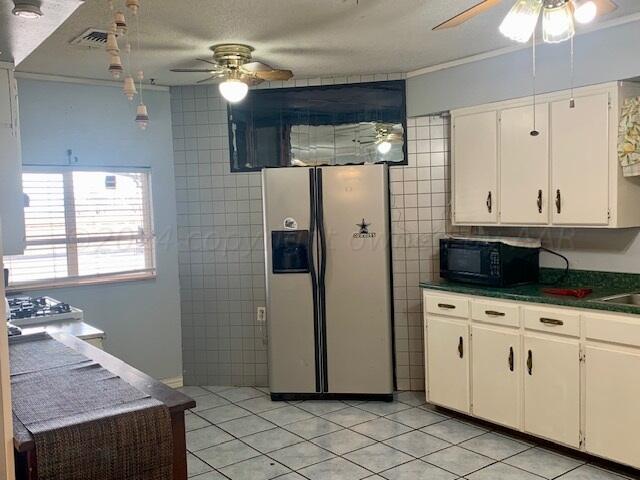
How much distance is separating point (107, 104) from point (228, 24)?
1.67 metres

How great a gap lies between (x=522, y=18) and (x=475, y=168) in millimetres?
1882

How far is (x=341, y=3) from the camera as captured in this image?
2828 millimetres

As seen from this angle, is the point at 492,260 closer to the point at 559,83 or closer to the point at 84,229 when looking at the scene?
the point at 559,83

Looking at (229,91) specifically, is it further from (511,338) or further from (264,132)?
(511,338)

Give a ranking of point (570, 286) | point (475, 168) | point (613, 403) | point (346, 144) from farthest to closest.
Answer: point (346, 144) < point (475, 168) < point (570, 286) < point (613, 403)

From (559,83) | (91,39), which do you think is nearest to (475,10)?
(559,83)

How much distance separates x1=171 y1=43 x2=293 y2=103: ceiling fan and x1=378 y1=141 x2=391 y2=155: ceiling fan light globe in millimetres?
1153

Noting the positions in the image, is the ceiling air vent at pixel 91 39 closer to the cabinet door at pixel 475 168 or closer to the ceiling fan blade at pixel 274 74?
the ceiling fan blade at pixel 274 74

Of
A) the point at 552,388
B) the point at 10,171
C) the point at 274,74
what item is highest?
the point at 274,74

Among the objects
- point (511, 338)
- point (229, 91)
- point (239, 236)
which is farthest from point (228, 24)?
point (511, 338)

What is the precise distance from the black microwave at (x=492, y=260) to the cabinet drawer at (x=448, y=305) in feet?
0.56

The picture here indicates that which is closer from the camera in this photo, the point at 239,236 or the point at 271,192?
the point at 271,192

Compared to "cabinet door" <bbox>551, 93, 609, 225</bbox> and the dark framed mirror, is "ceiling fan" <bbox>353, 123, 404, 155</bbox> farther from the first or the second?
"cabinet door" <bbox>551, 93, 609, 225</bbox>

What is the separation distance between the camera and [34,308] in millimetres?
3336
